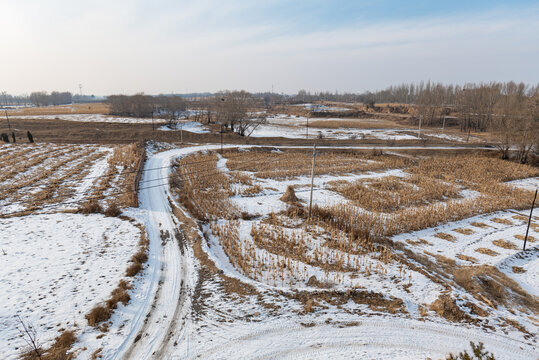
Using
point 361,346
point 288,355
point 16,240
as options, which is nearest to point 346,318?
point 361,346

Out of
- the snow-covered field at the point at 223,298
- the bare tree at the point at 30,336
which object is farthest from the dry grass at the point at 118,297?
the bare tree at the point at 30,336

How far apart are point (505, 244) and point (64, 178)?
116 ft

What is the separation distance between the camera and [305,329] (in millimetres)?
9758

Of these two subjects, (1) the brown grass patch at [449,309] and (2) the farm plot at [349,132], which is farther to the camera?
(2) the farm plot at [349,132]

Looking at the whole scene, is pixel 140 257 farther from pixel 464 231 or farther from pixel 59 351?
pixel 464 231

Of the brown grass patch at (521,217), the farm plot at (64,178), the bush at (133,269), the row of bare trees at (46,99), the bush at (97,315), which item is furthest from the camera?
the row of bare trees at (46,99)

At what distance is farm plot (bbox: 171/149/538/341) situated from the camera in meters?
11.5

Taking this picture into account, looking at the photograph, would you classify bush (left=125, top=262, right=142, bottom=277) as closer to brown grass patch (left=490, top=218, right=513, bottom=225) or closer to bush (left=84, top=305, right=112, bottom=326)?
bush (left=84, top=305, right=112, bottom=326)

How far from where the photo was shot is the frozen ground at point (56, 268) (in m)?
9.92

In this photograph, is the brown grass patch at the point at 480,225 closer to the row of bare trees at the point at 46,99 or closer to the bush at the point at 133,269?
the bush at the point at 133,269

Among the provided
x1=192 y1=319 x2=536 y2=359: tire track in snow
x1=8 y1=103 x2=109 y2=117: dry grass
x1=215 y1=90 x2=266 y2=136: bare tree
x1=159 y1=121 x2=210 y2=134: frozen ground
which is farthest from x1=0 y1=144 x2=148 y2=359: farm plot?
x1=8 y1=103 x2=109 y2=117: dry grass

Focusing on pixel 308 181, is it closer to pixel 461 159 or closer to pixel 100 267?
pixel 100 267

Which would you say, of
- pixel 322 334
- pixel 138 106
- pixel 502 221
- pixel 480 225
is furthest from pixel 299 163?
pixel 138 106

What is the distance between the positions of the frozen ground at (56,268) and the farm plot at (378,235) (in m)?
4.92
